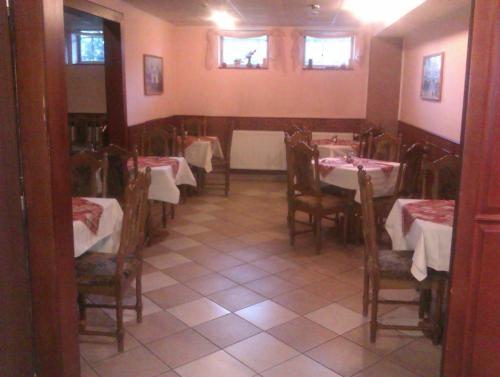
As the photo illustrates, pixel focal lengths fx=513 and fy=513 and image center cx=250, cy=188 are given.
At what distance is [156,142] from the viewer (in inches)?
233

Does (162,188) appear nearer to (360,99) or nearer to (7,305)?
(7,305)

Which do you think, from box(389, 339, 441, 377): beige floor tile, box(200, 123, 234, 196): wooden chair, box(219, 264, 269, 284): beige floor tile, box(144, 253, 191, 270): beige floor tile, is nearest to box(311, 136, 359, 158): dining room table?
box(200, 123, 234, 196): wooden chair

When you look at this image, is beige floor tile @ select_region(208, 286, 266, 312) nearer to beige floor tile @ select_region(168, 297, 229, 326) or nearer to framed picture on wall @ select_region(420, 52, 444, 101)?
beige floor tile @ select_region(168, 297, 229, 326)

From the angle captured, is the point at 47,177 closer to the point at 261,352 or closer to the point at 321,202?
the point at 261,352

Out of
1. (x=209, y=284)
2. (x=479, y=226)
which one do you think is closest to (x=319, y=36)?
(x=209, y=284)

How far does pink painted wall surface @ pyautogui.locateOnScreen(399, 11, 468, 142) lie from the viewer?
4.99 meters

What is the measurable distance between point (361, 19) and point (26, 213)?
606 centimetres

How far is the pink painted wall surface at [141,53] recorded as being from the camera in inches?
233

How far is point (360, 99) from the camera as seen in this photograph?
7887mm

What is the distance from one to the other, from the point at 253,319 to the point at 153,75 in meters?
4.58

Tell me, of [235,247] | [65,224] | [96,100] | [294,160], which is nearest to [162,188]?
[235,247]

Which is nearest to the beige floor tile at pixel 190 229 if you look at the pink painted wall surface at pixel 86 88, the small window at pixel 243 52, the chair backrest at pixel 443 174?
the chair backrest at pixel 443 174

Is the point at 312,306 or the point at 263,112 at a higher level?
the point at 263,112

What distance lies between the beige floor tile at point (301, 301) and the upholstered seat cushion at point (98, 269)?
3.65 ft
